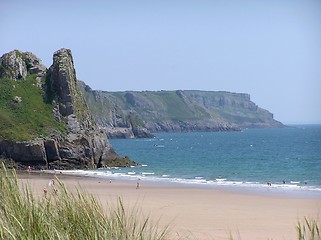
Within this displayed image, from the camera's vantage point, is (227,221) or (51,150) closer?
(227,221)

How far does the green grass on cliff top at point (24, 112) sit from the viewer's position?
184 feet

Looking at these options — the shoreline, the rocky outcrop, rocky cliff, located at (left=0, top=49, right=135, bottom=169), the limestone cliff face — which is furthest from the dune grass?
the rocky outcrop

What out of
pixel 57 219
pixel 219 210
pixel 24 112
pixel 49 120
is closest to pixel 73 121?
pixel 49 120

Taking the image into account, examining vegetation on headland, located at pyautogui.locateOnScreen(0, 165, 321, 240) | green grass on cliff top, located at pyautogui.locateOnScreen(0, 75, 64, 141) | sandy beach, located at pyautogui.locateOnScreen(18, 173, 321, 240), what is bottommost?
sandy beach, located at pyautogui.locateOnScreen(18, 173, 321, 240)

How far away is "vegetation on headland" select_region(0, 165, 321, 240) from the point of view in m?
4.70

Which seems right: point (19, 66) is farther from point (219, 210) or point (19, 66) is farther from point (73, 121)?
point (219, 210)

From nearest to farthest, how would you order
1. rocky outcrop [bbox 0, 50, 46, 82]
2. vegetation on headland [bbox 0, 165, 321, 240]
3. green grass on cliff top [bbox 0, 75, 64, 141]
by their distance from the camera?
vegetation on headland [bbox 0, 165, 321, 240]
green grass on cliff top [bbox 0, 75, 64, 141]
rocky outcrop [bbox 0, 50, 46, 82]

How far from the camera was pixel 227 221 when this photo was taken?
21.8 metres

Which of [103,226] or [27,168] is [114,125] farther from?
[103,226]

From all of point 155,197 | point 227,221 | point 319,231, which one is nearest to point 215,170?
point 155,197

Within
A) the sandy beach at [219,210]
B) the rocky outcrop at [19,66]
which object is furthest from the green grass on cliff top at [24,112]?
the sandy beach at [219,210]

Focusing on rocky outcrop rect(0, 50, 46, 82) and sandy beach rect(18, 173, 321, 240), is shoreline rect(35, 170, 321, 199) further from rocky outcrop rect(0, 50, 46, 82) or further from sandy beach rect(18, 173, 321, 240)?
rocky outcrop rect(0, 50, 46, 82)

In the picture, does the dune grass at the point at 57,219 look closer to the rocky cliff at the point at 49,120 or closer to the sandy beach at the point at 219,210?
the sandy beach at the point at 219,210

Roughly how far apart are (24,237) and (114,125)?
603 feet
